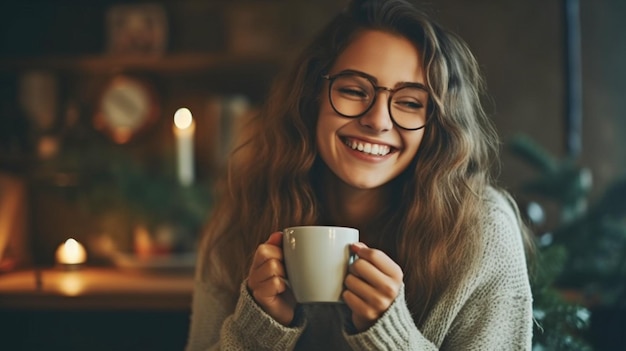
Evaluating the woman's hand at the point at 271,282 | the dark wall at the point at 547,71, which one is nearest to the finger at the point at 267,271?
the woman's hand at the point at 271,282

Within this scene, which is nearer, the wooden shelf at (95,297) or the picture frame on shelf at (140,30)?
the wooden shelf at (95,297)

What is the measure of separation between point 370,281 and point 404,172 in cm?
26

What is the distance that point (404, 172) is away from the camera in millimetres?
1002

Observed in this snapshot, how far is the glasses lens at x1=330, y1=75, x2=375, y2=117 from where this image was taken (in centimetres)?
90

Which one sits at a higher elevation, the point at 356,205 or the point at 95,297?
the point at 356,205

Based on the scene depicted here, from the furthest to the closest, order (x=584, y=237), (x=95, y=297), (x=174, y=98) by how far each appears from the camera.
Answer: (x=174, y=98), (x=95, y=297), (x=584, y=237)

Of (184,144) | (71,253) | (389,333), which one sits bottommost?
(71,253)

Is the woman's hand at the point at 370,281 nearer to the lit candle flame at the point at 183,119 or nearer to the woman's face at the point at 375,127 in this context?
the woman's face at the point at 375,127

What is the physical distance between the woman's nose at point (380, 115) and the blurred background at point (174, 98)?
3.89 ft

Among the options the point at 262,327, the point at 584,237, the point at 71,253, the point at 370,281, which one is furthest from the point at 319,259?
the point at 71,253

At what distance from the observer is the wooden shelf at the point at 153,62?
2.12 meters

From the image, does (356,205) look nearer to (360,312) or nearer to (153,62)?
(360,312)

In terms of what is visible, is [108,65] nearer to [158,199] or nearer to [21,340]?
[158,199]

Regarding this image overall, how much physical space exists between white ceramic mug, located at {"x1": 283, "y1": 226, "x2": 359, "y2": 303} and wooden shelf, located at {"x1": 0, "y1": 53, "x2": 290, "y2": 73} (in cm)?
137
